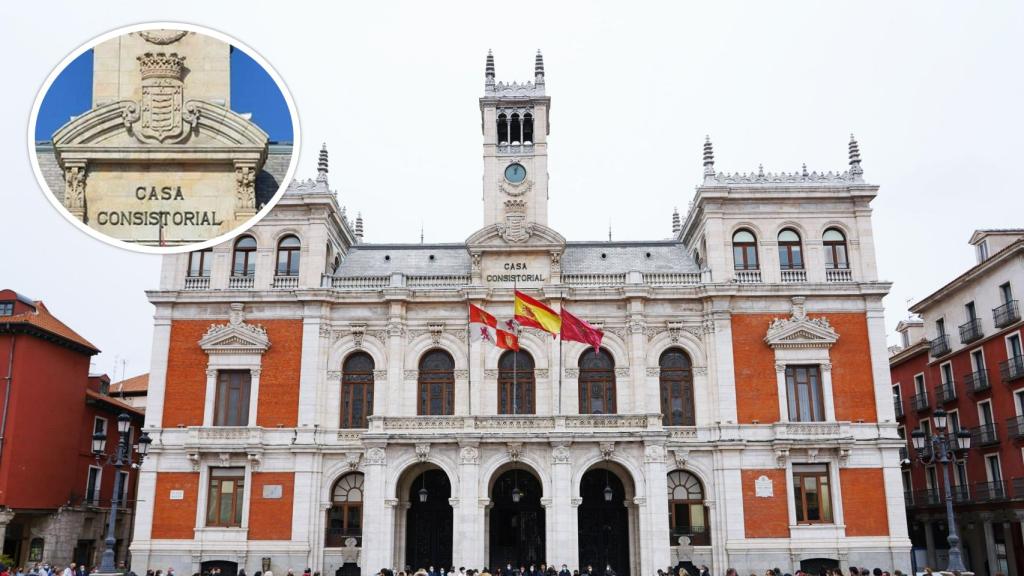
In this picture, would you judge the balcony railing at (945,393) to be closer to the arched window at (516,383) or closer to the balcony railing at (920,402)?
the balcony railing at (920,402)

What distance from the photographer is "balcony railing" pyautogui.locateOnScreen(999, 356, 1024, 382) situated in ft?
117

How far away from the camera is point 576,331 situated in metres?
33.3

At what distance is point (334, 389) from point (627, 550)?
1409cm

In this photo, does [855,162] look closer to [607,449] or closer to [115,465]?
[607,449]

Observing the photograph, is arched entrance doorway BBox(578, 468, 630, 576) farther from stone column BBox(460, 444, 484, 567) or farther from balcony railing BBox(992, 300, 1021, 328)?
balcony railing BBox(992, 300, 1021, 328)

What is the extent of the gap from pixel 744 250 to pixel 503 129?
12601 millimetres

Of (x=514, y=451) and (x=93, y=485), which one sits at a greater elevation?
(x=514, y=451)

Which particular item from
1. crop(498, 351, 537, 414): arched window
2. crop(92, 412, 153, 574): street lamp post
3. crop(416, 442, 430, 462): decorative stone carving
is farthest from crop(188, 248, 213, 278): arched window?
crop(498, 351, 537, 414): arched window

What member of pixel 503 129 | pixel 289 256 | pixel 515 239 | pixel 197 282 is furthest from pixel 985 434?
pixel 197 282

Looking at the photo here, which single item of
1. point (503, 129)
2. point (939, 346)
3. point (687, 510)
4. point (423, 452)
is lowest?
point (687, 510)

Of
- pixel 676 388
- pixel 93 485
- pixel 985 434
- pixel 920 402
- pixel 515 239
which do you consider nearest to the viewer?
pixel 676 388

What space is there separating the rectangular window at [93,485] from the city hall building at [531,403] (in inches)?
299

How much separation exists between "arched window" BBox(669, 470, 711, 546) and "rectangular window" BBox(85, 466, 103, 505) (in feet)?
89.3

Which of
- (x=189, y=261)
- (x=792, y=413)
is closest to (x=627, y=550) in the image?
(x=792, y=413)
